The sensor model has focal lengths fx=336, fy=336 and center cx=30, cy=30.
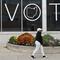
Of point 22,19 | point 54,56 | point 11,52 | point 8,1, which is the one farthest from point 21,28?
point 54,56

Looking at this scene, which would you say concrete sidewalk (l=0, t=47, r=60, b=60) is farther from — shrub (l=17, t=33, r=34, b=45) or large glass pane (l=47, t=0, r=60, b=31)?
large glass pane (l=47, t=0, r=60, b=31)

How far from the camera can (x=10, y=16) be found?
79.9 ft

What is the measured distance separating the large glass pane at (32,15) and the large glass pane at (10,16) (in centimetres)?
47

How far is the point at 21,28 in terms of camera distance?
80.2 feet

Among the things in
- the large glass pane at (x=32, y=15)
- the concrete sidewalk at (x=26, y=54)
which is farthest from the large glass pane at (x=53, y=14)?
the concrete sidewalk at (x=26, y=54)

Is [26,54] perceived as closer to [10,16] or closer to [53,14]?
[10,16]

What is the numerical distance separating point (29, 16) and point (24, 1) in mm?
1152

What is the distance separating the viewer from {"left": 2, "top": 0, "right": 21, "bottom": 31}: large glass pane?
24312 mm

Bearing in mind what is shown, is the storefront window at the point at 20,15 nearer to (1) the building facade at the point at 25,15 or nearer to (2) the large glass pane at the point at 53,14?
(1) the building facade at the point at 25,15

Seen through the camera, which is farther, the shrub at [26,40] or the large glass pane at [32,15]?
the large glass pane at [32,15]

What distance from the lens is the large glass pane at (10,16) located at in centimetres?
2431

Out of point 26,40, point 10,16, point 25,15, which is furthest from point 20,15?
point 26,40

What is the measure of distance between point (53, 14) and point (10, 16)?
3147mm

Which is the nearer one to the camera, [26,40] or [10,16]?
[26,40]
